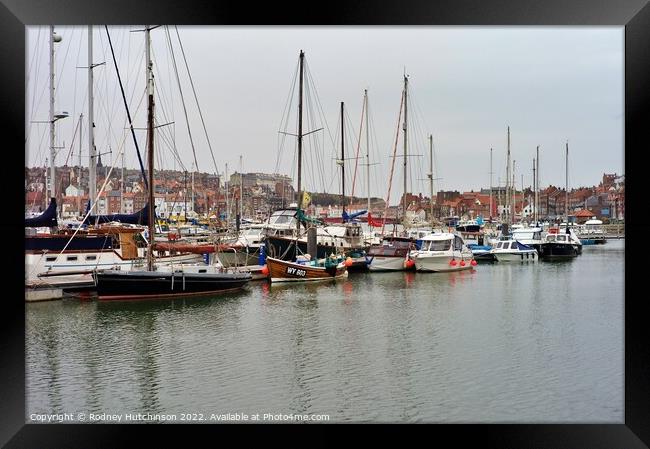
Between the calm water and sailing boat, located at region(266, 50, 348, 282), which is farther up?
sailing boat, located at region(266, 50, 348, 282)

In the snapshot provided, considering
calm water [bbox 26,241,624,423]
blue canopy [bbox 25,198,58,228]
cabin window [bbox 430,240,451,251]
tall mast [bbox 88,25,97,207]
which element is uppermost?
tall mast [bbox 88,25,97,207]

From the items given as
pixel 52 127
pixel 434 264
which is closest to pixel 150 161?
pixel 52 127

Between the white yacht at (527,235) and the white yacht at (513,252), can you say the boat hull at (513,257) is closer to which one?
the white yacht at (513,252)

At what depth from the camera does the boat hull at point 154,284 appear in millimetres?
12445

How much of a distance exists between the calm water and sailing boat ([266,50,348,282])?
7.13ft

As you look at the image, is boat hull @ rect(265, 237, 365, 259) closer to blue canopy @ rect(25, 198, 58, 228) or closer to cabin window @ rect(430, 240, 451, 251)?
cabin window @ rect(430, 240, 451, 251)

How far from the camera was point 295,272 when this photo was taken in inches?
647

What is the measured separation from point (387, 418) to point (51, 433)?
9.11ft

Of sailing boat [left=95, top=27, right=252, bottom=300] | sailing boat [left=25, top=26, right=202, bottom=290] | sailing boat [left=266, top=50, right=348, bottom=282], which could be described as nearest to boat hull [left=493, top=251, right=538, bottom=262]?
sailing boat [left=266, top=50, right=348, bottom=282]

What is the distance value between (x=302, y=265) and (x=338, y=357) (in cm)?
A: 850

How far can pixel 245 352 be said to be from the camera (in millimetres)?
8422

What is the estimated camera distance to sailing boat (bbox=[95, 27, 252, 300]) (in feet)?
40.9
